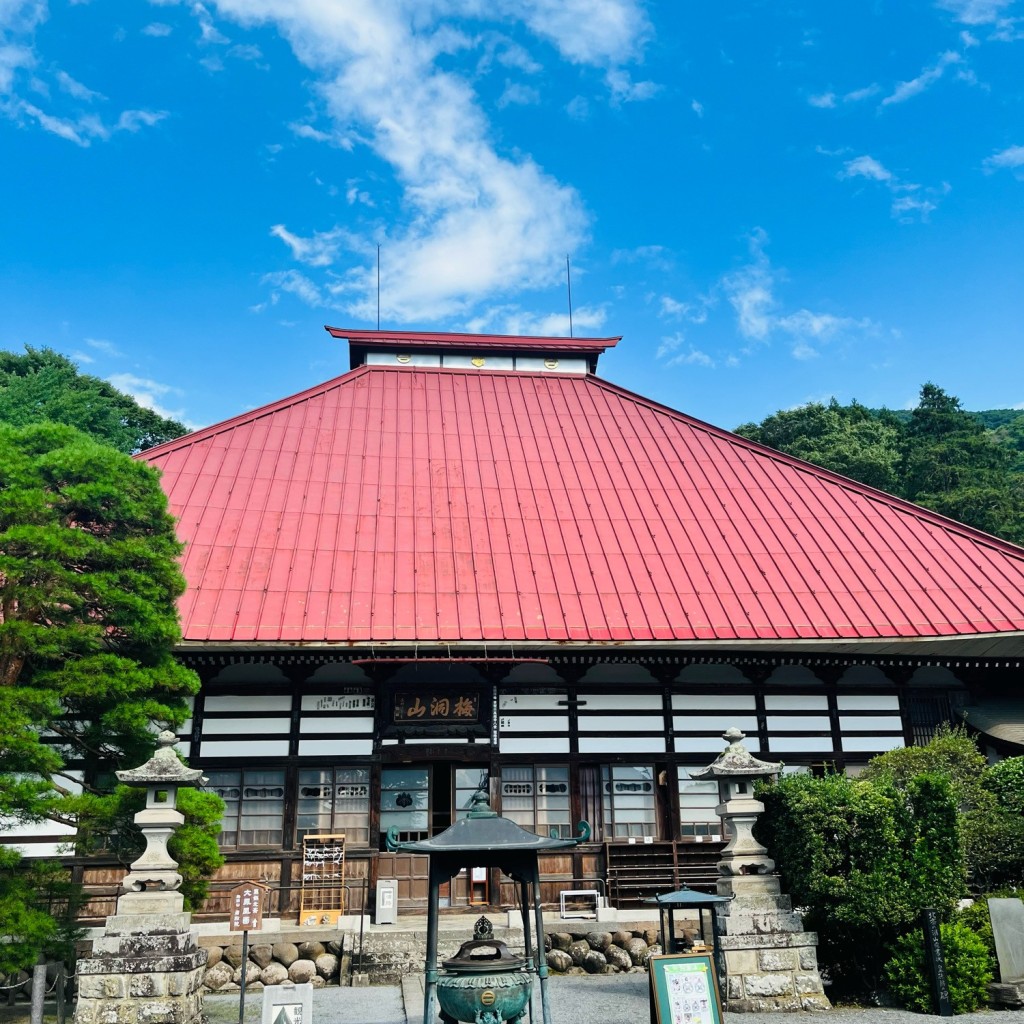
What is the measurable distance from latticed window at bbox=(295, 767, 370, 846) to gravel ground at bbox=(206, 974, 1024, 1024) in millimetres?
2836

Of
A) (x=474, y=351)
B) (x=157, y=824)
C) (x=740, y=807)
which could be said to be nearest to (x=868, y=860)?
(x=740, y=807)

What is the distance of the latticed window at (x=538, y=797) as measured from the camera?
574 inches

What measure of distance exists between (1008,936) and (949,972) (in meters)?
0.90

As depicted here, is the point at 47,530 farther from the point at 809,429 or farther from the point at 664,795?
the point at 809,429

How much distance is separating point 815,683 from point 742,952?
6.71 meters

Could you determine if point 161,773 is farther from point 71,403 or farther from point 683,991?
point 71,403

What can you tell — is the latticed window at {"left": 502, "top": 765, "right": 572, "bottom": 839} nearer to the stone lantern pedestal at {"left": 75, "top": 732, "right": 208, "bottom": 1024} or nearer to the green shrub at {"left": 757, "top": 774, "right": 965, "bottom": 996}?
the green shrub at {"left": 757, "top": 774, "right": 965, "bottom": 996}

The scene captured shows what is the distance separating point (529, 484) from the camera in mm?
18500

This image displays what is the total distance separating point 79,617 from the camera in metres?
10.6

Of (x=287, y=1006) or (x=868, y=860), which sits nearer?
(x=287, y=1006)

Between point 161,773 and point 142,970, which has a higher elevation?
point 161,773

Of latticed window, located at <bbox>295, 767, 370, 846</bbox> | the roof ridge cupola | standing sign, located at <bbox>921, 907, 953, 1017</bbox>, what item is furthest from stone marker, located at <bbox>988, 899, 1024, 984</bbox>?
the roof ridge cupola

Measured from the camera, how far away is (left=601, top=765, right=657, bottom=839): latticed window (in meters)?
14.7

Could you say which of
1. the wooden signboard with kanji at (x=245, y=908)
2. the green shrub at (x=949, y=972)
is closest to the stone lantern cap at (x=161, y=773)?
the wooden signboard with kanji at (x=245, y=908)
